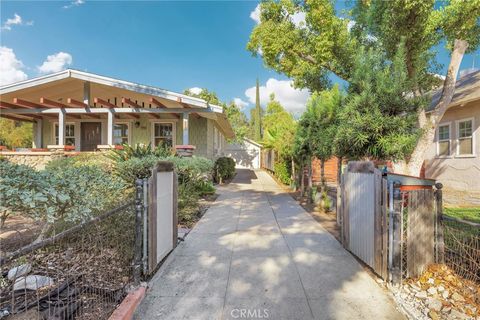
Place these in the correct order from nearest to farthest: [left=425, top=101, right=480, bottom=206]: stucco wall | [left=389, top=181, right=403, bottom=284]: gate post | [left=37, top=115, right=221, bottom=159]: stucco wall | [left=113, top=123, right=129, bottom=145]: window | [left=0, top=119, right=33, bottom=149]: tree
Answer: [left=389, top=181, right=403, bottom=284]: gate post
[left=425, top=101, right=480, bottom=206]: stucco wall
[left=37, top=115, right=221, bottom=159]: stucco wall
[left=113, top=123, right=129, bottom=145]: window
[left=0, top=119, right=33, bottom=149]: tree

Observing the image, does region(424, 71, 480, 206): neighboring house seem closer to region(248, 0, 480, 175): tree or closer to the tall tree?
region(248, 0, 480, 175): tree

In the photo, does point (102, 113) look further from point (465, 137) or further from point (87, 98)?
point (465, 137)

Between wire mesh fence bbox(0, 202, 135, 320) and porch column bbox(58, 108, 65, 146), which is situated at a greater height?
porch column bbox(58, 108, 65, 146)

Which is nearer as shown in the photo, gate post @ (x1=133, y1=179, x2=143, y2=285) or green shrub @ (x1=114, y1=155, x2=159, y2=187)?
gate post @ (x1=133, y1=179, x2=143, y2=285)

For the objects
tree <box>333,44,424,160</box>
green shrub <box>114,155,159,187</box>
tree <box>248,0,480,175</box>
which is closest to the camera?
tree <box>333,44,424,160</box>

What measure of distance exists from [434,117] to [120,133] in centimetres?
1385

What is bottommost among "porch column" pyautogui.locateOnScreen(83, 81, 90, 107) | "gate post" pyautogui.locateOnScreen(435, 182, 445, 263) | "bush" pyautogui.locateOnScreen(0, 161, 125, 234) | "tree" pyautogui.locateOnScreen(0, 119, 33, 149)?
"gate post" pyautogui.locateOnScreen(435, 182, 445, 263)

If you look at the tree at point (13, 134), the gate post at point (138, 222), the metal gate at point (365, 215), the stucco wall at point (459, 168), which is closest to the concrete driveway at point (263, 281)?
the metal gate at point (365, 215)

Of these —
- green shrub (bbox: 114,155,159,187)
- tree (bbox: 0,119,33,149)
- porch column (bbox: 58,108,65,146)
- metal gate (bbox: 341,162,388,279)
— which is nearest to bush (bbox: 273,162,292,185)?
green shrub (bbox: 114,155,159,187)

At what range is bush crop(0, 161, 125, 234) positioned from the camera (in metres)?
2.47

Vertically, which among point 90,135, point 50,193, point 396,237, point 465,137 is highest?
point 90,135

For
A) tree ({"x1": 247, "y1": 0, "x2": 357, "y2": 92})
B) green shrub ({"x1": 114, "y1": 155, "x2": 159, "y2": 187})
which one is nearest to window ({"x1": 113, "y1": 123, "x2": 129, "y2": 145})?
tree ({"x1": 247, "y1": 0, "x2": 357, "y2": 92})

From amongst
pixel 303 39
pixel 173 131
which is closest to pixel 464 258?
pixel 303 39

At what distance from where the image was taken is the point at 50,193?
106 inches
